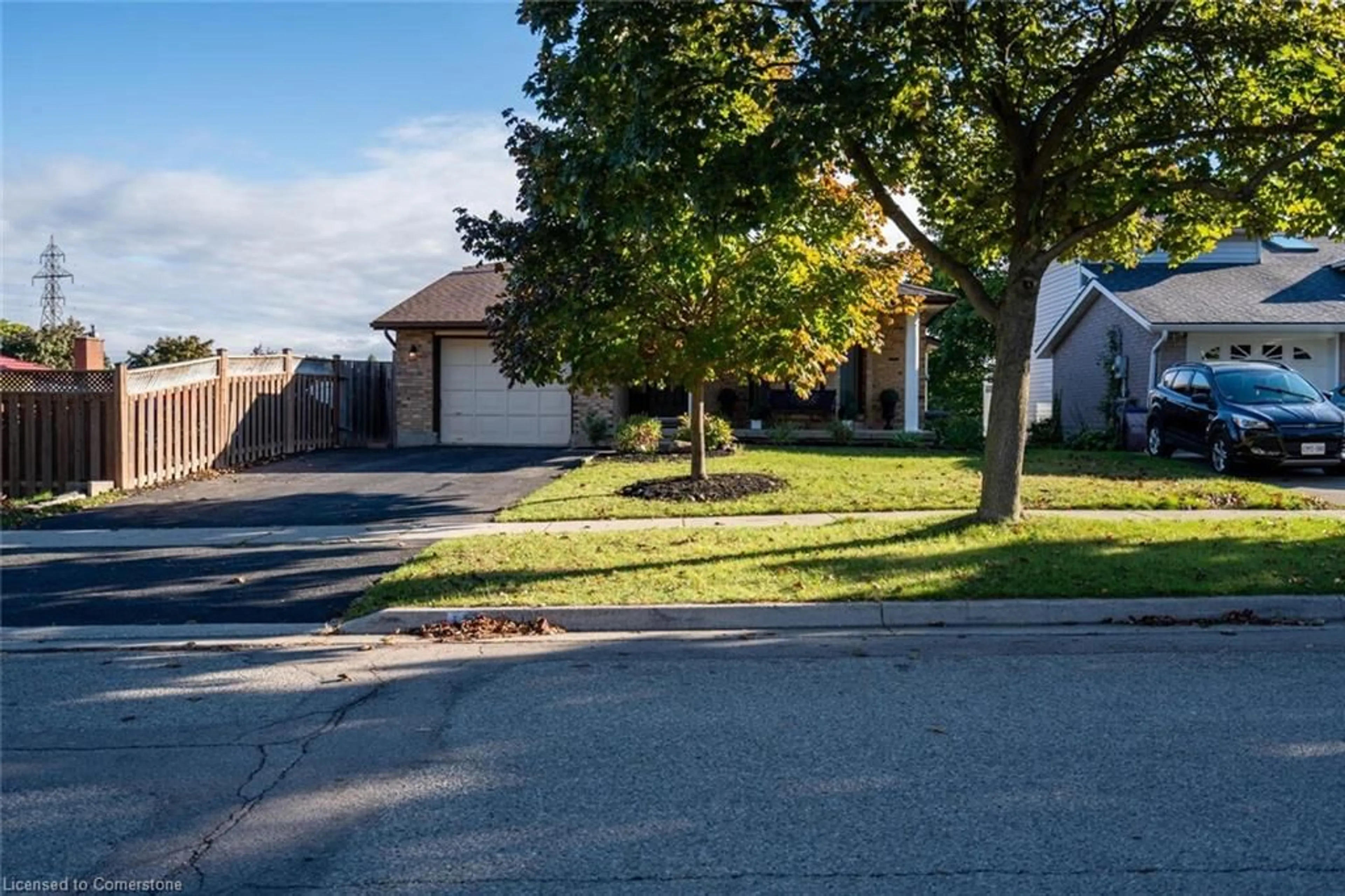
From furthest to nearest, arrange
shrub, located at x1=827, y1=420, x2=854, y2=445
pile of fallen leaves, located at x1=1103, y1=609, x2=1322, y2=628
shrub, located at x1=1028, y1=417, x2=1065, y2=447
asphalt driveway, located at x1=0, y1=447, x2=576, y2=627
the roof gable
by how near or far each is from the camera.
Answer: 1. shrub, located at x1=1028, y1=417, x2=1065, y2=447
2. shrub, located at x1=827, y1=420, x2=854, y2=445
3. the roof gable
4. asphalt driveway, located at x1=0, y1=447, x2=576, y2=627
5. pile of fallen leaves, located at x1=1103, y1=609, x2=1322, y2=628

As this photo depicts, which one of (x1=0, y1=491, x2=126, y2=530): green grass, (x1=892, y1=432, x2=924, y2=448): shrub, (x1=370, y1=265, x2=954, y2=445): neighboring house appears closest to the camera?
(x1=0, y1=491, x2=126, y2=530): green grass

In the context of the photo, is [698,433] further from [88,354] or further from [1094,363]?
[1094,363]

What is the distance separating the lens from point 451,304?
2403 cm

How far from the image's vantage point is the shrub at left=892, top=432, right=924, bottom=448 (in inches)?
822

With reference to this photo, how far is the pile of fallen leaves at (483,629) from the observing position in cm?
750

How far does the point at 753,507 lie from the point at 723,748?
25.6ft

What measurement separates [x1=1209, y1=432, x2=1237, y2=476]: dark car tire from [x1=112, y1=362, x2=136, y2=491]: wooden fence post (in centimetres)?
1635

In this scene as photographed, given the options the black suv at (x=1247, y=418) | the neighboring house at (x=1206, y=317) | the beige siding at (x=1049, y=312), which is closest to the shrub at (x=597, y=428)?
the neighboring house at (x=1206, y=317)

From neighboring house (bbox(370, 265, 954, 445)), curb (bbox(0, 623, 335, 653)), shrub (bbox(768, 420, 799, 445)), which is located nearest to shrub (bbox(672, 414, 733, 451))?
shrub (bbox(768, 420, 799, 445))

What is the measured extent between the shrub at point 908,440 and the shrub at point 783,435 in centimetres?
206

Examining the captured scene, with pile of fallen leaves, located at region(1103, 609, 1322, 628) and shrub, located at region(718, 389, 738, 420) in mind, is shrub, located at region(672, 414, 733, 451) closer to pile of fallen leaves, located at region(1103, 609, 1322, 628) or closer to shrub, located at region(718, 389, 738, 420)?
shrub, located at region(718, 389, 738, 420)

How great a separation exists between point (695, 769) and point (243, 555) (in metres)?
7.44

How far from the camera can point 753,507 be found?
41.8 feet

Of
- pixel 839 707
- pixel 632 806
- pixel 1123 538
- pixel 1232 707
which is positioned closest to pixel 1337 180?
pixel 1123 538
